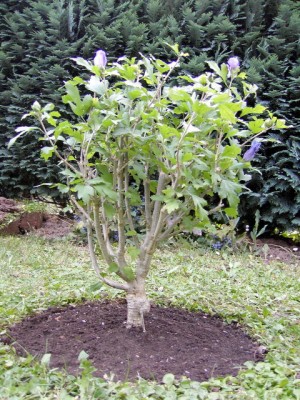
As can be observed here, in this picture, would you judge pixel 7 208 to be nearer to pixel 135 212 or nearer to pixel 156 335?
pixel 135 212

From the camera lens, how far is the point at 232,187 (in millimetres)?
2482

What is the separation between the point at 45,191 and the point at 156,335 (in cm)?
391

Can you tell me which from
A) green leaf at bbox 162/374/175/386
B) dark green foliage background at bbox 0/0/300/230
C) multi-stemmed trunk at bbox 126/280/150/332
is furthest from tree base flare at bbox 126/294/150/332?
dark green foliage background at bbox 0/0/300/230

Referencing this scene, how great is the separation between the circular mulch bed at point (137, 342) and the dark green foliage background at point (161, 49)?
115 inches

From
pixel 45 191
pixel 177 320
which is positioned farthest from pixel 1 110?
pixel 177 320

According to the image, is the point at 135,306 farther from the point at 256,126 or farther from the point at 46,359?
the point at 256,126

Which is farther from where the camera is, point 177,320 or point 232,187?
point 177,320

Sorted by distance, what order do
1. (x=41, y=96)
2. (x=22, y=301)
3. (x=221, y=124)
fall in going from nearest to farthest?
(x=221, y=124) → (x=22, y=301) → (x=41, y=96)

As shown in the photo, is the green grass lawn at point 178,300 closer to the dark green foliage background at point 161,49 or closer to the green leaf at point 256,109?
the dark green foliage background at point 161,49

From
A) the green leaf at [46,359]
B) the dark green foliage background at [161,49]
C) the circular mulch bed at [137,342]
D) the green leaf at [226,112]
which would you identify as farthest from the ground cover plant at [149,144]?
the dark green foliage background at [161,49]

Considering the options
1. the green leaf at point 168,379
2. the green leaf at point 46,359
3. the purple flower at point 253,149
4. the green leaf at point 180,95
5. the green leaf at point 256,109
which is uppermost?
the green leaf at point 180,95

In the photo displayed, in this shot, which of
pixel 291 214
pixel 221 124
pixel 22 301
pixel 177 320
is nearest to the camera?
pixel 221 124

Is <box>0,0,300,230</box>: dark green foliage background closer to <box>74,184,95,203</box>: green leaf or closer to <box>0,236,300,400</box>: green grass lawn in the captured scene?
<box>0,236,300,400</box>: green grass lawn

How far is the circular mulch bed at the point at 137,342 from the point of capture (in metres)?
2.45
